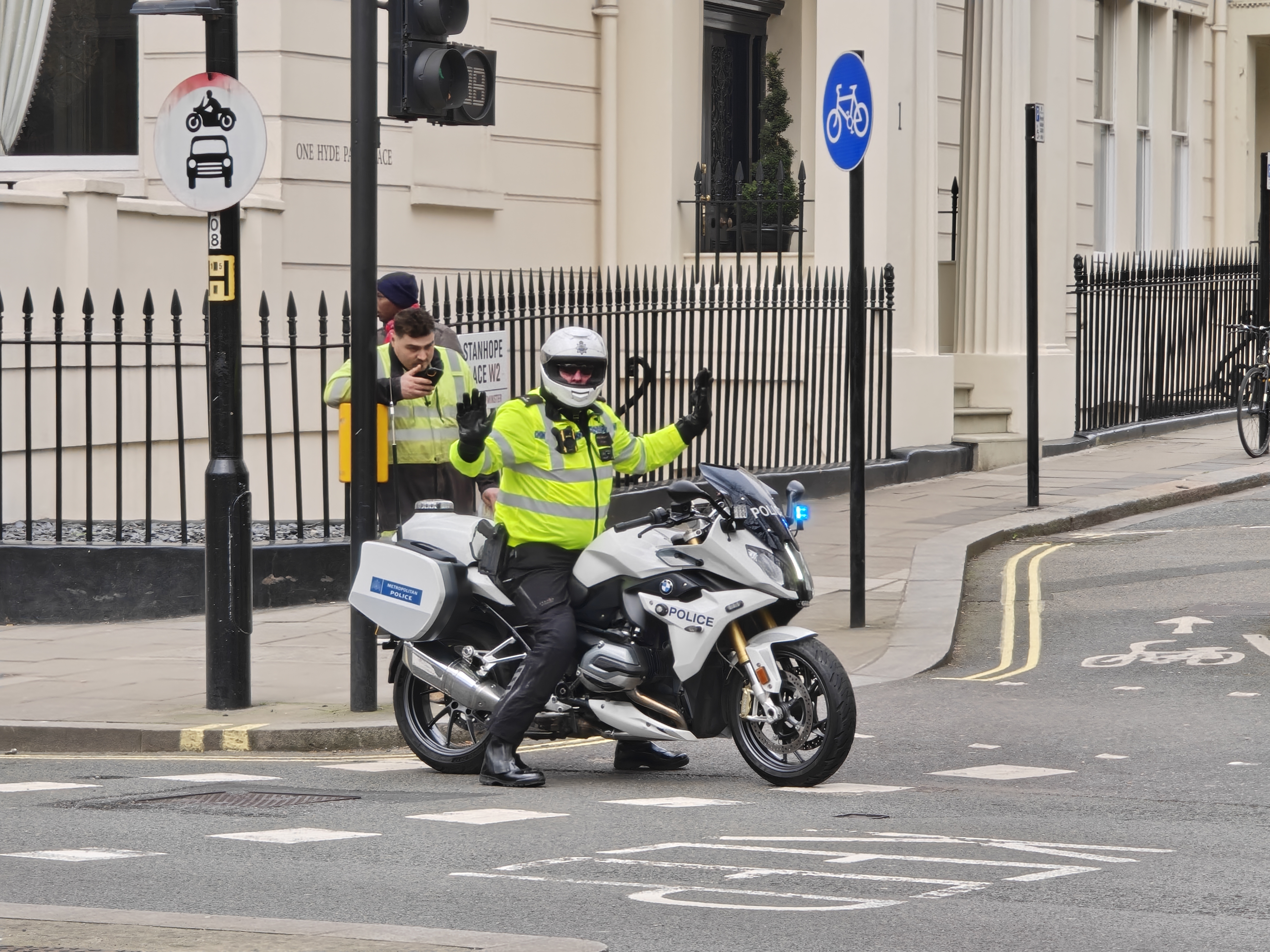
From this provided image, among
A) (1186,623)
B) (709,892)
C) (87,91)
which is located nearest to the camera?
(709,892)

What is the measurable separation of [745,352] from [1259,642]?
21.3 ft

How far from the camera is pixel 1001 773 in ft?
26.5

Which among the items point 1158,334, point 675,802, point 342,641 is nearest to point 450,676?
point 675,802

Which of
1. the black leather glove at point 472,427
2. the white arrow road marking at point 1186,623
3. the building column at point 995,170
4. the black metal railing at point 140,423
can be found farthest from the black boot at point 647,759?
the building column at point 995,170

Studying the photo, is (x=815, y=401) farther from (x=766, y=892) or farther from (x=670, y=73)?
(x=766, y=892)

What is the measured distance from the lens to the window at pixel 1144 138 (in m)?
25.3

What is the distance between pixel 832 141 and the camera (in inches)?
459

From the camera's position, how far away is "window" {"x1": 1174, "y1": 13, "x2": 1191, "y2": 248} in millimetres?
26453

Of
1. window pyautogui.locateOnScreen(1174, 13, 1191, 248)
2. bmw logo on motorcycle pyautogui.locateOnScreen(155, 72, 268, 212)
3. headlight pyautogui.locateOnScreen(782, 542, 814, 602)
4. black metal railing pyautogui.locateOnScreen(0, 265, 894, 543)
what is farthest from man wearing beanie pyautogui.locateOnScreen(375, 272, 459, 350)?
window pyautogui.locateOnScreen(1174, 13, 1191, 248)

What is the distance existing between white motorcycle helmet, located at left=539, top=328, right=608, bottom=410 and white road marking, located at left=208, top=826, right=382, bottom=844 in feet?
6.53

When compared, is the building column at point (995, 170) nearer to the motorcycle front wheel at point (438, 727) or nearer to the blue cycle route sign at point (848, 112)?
the blue cycle route sign at point (848, 112)

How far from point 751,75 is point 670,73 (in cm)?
282

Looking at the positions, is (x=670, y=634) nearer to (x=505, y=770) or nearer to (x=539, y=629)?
(x=539, y=629)

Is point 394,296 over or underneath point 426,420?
over
